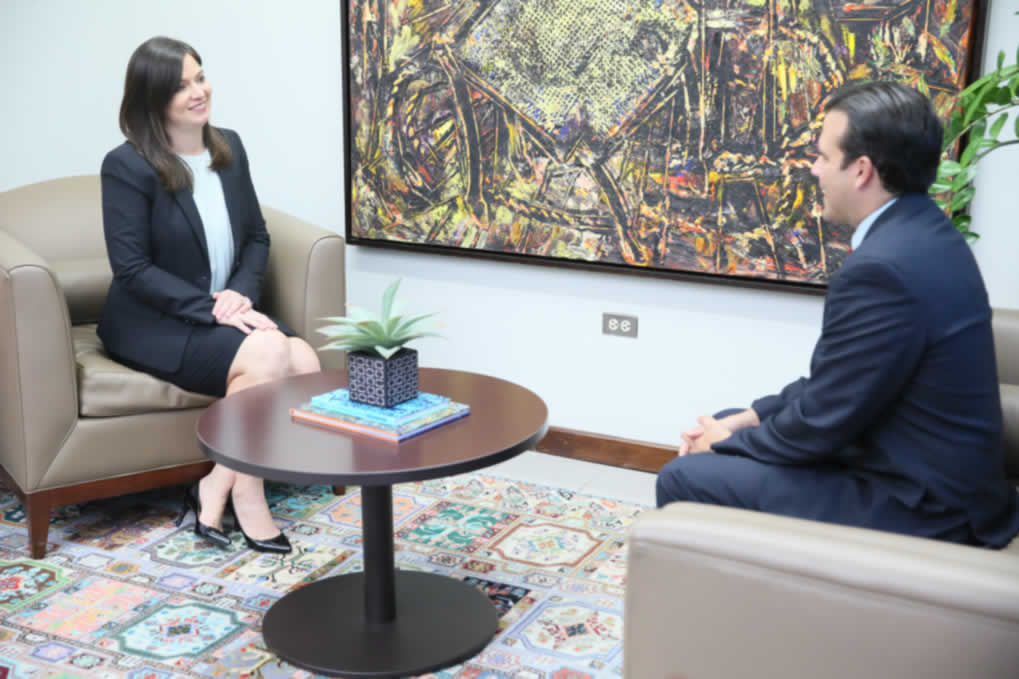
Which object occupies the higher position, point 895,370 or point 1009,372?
point 895,370

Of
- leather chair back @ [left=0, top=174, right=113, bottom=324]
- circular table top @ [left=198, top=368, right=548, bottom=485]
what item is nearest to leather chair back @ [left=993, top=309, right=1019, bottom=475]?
circular table top @ [left=198, top=368, right=548, bottom=485]

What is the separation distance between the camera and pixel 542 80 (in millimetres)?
3955

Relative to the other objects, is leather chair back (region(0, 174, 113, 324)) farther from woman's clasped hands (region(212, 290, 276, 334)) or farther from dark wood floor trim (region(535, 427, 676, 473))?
dark wood floor trim (region(535, 427, 676, 473))

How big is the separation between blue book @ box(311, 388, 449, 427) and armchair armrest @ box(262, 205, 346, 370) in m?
0.96

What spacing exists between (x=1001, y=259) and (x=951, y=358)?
5.12ft

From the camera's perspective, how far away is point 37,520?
3.28 meters

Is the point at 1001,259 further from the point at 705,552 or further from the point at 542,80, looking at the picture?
the point at 705,552

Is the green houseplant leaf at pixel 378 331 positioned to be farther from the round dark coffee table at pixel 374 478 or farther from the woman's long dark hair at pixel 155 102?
the woman's long dark hair at pixel 155 102

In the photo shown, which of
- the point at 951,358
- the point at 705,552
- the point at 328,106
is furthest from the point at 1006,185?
the point at 328,106

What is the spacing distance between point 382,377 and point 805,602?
53.3 inches

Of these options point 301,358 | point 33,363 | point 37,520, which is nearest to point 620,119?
point 301,358

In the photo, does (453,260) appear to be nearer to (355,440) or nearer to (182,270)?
(182,270)

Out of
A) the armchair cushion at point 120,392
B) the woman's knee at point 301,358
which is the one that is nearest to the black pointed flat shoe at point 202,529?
the armchair cushion at point 120,392

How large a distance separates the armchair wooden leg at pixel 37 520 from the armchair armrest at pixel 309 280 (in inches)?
40.2
